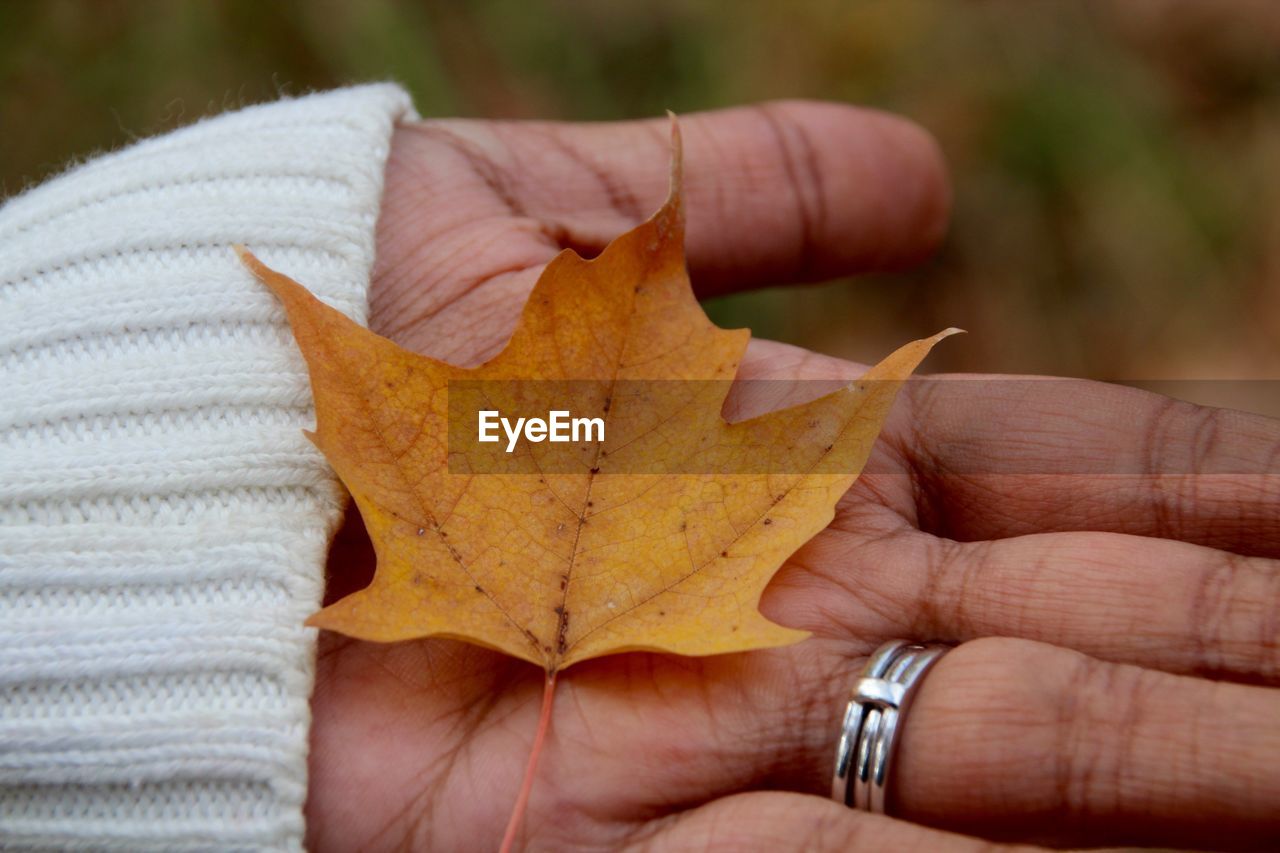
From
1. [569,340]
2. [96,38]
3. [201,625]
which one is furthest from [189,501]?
[96,38]

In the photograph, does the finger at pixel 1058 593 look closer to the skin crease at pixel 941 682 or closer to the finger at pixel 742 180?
the skin crease at pixel 941 682

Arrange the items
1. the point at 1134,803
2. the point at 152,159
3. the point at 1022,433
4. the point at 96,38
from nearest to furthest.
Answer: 1. the point at 1134,803
2. the point at 1022,433
3. the point at 152,159
4. the point at 96,38

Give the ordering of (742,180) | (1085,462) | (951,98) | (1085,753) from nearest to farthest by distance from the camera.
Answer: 1. (1085,753)
2. (1085,462)
3. (742,180)
4. (951,98)

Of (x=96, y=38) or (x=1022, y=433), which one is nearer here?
(x=1022, y=433)

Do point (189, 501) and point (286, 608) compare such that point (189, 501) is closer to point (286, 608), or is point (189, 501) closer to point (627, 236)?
point (286, 608)

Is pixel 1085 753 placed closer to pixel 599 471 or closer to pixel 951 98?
pixel 599 471

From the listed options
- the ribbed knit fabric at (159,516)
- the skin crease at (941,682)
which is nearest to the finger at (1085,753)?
the skin crease at (941,682)

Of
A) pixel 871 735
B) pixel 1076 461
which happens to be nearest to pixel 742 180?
pixel 1076 461
